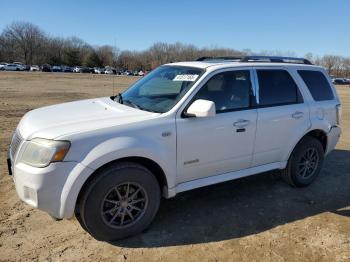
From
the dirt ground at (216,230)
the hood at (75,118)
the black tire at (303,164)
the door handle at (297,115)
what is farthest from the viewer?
the black tire at (303,164)

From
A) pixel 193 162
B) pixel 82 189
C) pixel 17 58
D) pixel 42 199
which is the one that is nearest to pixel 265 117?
pixel 193 162

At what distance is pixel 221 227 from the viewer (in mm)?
4199

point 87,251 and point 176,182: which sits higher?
point 176,182

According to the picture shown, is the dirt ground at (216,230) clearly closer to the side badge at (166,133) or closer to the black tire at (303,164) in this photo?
the black tire at (303,164)

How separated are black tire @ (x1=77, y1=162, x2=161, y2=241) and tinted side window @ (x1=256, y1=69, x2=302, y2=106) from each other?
2.01m

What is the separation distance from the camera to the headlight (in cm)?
329

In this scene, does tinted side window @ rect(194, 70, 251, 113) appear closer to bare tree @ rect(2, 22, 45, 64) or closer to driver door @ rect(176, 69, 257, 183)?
driver door @ rect(176, 69, 257, 183)

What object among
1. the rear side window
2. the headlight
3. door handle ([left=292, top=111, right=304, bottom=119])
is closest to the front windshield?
the headlight

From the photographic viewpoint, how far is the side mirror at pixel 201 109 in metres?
3.81

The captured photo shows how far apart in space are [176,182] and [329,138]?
301cm

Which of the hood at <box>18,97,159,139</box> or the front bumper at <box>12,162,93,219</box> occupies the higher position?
the hood at <box>18,97,159,139</box>

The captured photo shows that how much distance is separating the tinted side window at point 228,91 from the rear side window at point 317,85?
4.14 feet

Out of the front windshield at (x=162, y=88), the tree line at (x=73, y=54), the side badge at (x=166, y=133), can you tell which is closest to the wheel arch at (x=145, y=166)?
the side badge at (x=166, y=133)

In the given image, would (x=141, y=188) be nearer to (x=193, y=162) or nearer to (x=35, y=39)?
(x=193, y=162)
